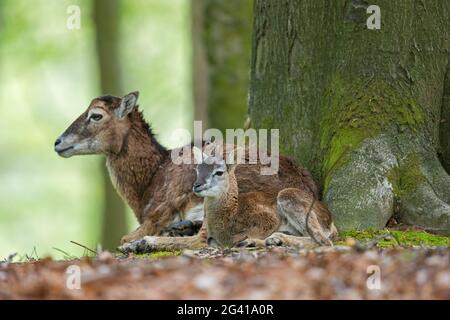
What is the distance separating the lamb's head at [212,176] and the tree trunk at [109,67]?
7.78 metres

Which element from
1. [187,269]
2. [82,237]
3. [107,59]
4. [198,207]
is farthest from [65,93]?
[187,269]

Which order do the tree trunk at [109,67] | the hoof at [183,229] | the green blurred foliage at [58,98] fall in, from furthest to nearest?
1. the green blurred foliage at [58,98]
2. the tree trunk at [109,67]
3. the hoof at [183,229]

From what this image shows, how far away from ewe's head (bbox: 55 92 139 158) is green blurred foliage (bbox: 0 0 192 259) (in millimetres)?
10918

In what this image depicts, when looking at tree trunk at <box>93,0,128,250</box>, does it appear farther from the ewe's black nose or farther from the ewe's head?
the ewe's black nose

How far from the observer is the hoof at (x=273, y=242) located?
801 cm

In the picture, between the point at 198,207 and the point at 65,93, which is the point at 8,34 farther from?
the point at 198,207

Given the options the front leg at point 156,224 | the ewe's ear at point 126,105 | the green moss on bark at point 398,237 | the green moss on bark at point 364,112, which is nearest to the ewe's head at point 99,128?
the ewe's ear at point 126,105

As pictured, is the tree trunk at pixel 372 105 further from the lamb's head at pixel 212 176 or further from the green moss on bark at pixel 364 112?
the lamb's head at pixel 212 176

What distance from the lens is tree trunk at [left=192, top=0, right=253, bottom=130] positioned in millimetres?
13500

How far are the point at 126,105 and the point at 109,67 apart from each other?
6503 millimetres

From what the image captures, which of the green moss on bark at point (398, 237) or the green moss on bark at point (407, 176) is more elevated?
the green moss on bark at point (407, 176)

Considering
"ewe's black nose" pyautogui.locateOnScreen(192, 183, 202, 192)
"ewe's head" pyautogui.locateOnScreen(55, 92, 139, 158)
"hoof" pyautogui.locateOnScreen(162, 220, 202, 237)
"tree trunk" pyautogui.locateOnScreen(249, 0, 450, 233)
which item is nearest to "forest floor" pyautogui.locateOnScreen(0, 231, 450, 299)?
"ewe's black nose" pyautogui.locateOnScreen(192, 183, 202, 192)

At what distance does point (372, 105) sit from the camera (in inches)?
345

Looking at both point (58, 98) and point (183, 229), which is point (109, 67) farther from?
point (58, 98)
